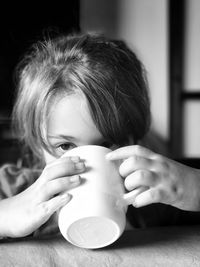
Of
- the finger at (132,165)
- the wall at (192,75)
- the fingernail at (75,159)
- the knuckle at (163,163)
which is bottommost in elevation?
the wall at (192,75)

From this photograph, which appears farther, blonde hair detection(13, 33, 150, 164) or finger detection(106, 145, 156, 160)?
blonde hair detection(13, 33, 150, 164)

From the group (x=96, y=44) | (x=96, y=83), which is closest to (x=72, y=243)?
(x=96, y=83)

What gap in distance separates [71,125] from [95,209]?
24 centimetres

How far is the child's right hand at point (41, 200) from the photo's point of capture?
18.8 inches

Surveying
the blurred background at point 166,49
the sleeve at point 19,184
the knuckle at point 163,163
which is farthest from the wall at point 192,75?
the knuckle at point 163,163

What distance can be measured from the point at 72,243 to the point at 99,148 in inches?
5.0

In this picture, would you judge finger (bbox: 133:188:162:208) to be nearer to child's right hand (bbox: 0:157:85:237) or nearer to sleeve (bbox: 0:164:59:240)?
child's right hand (bbox: 0:157:85:237)

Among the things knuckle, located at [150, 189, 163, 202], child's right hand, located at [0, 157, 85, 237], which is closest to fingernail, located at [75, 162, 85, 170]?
child's right hand, located at [0, 157, 85, 237]

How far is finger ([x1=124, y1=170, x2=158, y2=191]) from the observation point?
0.49m

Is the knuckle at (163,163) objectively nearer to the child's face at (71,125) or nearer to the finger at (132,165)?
the finger at (132,165)

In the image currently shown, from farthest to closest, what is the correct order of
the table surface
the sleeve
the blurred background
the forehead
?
the blurred background < the sleeve < the forehead < the table surface

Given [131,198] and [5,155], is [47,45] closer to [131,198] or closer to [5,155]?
[131,198]

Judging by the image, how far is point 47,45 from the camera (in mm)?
877

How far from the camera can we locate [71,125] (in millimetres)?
656
